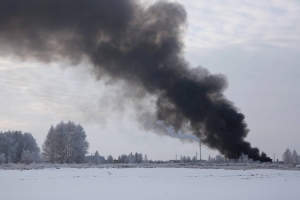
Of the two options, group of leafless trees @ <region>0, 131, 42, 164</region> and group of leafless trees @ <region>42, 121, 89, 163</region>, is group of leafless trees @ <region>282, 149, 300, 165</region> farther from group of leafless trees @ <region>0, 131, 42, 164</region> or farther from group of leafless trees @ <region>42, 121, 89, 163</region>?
group of leafless trees @ <region>0, 131, 42, 164</region>

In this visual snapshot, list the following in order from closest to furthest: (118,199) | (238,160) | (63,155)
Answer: (118,199)
(238,160)
(63,155)

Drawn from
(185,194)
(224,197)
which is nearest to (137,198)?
(185,194)

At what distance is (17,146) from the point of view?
115m

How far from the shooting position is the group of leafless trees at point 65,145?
343ft

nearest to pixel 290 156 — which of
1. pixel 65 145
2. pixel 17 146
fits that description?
pixel 65 145

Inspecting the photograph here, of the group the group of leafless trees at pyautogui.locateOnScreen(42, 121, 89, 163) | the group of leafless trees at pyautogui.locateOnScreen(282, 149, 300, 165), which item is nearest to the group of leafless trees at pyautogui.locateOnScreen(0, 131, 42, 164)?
the group of leafless trees at pyautogui.locateOnScreen(42, 121, 89, 163)

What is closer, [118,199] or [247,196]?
[118,199]

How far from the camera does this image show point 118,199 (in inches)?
864

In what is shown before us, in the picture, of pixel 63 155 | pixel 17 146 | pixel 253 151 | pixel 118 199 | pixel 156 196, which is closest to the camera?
pixel 118 199

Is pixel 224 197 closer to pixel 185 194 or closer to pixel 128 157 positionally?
pixel 185 194

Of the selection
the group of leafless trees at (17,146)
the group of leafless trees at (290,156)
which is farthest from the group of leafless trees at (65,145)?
the group of leafless trees at (290,156)

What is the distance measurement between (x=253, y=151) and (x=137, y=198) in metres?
68.1

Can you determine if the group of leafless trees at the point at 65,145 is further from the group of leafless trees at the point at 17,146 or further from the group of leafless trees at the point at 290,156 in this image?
the group of leafless trees at the point at 290,156

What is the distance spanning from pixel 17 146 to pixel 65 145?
63.6 feet
